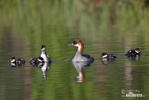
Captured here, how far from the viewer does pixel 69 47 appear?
82.2 feet

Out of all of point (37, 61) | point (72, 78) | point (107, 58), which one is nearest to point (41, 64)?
point (37, 61)

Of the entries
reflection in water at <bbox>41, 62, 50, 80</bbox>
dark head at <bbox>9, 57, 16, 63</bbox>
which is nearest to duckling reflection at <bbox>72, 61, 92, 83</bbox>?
reflection in water at <bbox>41, 62, 50, 80</bbox>

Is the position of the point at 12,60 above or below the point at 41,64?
above

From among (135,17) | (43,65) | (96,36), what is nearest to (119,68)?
(43,65)

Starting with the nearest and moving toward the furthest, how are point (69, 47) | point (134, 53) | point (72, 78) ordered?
point (72, 78), point (134, 53), point (69, 47)

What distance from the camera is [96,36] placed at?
28906 millimetres

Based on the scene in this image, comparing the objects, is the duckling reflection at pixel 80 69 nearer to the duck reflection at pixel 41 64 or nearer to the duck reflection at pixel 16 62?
the duck reflection at pixel 41 64

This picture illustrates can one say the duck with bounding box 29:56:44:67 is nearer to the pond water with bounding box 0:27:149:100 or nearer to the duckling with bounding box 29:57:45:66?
the duckling with bounding box 29:57:45:66

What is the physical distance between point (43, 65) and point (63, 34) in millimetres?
10013

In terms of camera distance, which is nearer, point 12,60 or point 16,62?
point 16,62

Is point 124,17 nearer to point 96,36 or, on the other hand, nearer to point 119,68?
point 96,36

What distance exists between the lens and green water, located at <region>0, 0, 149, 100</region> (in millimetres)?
15633

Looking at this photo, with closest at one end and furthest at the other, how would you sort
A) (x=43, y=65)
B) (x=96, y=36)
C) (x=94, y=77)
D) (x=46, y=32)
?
(x=94, y=77) < (x=43, y=65) < (x=96, y=36) < (x=46, y=32)

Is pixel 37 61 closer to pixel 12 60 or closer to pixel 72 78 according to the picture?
pixel 12 60
